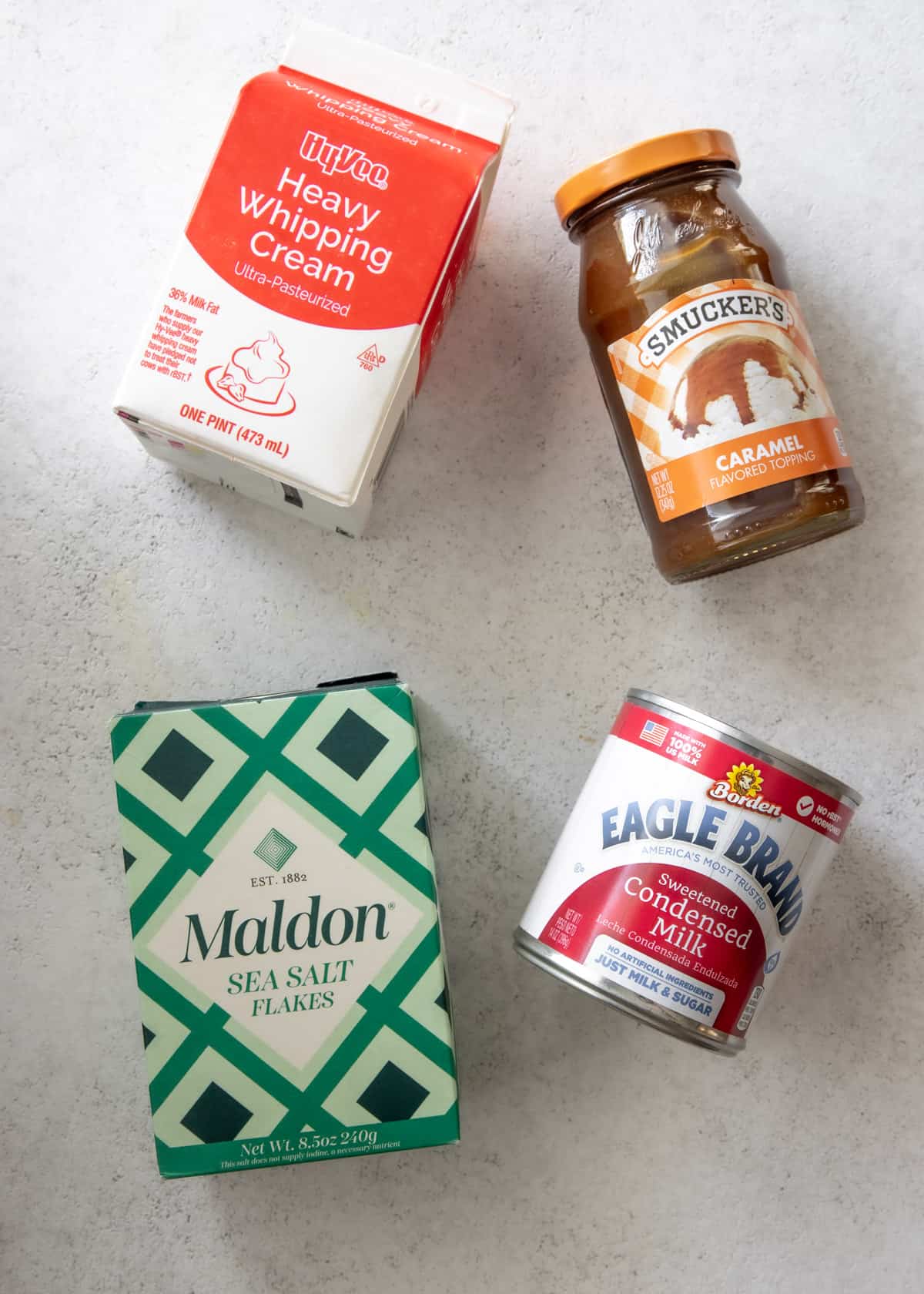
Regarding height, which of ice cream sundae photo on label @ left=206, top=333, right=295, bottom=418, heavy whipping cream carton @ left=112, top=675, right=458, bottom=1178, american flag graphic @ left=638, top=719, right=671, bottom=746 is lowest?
heavy whipping cream carton @ left=112, top=675, right=458, bottom=1178

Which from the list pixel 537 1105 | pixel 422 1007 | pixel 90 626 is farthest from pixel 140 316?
pixel 537 1105

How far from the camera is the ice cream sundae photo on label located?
0.69 meters

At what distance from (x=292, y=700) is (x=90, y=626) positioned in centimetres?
28

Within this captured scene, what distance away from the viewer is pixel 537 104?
875mm

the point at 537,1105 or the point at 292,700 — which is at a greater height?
the point at 292,700

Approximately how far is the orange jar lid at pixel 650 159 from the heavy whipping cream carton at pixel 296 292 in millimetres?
81

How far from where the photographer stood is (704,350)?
721 mm

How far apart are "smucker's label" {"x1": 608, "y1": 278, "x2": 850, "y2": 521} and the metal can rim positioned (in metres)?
0.16

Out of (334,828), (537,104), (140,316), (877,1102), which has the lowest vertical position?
(877,1102)

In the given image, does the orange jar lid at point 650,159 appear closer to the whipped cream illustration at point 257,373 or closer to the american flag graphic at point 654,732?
the whipped cream illustration at point 257,373

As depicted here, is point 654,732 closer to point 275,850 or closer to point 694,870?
point 694,870

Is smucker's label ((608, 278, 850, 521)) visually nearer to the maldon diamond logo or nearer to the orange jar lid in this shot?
the orange jar lid

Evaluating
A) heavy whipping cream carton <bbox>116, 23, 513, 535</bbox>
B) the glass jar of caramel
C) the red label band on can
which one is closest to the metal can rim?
the red label band on can

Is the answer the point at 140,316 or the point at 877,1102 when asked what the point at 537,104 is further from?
the point at 877,1102
